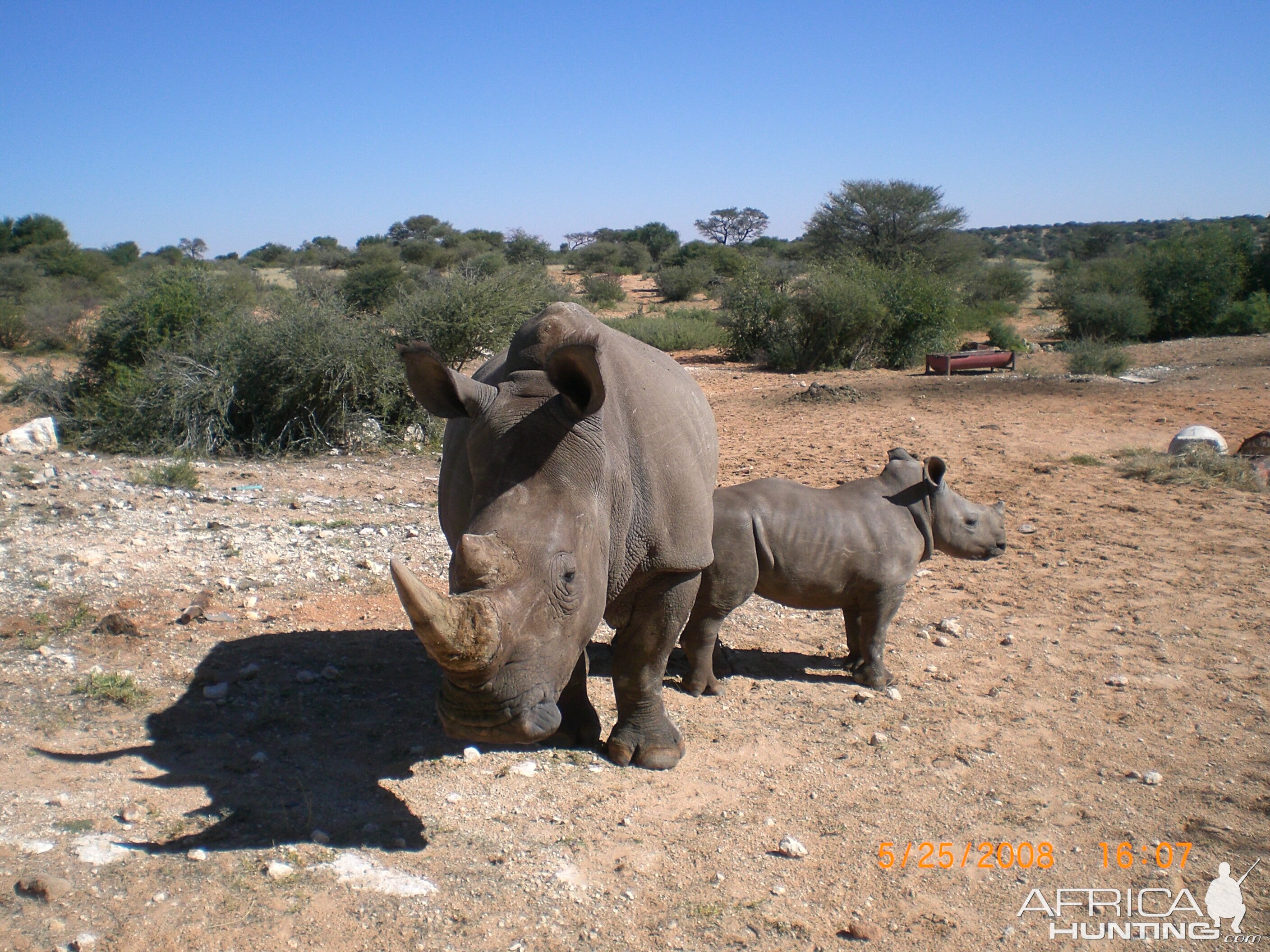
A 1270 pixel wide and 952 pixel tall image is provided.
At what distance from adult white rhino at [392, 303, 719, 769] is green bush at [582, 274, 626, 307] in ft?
99.0


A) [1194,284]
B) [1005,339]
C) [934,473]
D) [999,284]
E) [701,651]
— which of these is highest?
[999,284]

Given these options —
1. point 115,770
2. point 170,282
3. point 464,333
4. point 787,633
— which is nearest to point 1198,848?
point 787,633

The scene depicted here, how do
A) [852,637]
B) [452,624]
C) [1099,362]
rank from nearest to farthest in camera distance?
1. [452,624]
2. [852,637]
3. [1099,362]

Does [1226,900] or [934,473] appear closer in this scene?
[1226,900]

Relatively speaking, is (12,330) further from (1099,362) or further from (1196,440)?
(1099,362)

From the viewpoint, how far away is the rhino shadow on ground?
3.38 m

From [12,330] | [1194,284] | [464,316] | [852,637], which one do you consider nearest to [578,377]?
[852,637]

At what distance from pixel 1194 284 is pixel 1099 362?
36.8 ft

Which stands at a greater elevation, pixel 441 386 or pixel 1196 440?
pixel 441 386

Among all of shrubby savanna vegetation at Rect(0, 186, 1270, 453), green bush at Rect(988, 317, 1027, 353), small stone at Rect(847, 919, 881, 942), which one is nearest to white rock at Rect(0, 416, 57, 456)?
shrubby savanna vegetation at Rect(0, 186, 1270, 453)

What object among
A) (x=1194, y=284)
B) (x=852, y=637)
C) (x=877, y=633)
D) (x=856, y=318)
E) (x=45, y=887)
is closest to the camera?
(x=45, y=887)

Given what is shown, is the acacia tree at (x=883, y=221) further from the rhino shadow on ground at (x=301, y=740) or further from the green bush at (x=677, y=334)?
the rhino shadow on ground at (x=301, y=740)

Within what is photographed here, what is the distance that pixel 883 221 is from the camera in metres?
34.0

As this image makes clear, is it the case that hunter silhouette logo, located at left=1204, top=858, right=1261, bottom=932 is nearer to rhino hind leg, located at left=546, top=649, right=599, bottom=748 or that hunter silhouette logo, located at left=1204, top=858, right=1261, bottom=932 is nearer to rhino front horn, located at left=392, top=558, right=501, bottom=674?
rhino hind leg, located at left=546, top=649, right=599, bottom=748
